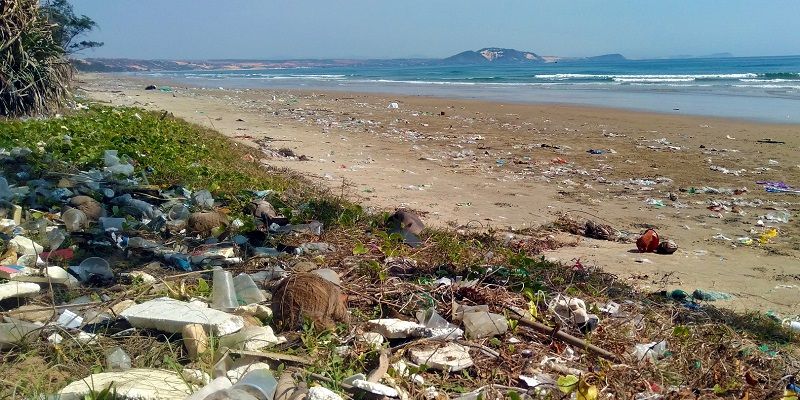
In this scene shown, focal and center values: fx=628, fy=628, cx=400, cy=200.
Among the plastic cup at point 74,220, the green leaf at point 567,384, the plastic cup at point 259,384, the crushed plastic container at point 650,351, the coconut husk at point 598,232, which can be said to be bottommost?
the coconut husk at point 598,232

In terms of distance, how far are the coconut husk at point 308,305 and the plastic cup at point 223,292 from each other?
10.2 inches

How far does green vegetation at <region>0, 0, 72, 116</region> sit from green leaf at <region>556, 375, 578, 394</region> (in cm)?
889

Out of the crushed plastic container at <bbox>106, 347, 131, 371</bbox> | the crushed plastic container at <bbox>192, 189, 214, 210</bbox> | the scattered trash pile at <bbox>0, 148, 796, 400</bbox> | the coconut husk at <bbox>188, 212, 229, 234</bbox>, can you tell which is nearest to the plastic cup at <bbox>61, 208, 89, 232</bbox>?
the scattered trash pile at <bbox>0, 148, 796, 400</bbox>

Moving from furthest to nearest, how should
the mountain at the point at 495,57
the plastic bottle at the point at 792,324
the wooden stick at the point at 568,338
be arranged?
the mountain at the point at 495,57 < the plastic bottle at the point at 792,324 < the wooden stick at the point at 568,338

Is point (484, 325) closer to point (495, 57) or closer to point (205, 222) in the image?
point (205, 222)

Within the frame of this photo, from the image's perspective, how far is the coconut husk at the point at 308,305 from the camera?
266 cm

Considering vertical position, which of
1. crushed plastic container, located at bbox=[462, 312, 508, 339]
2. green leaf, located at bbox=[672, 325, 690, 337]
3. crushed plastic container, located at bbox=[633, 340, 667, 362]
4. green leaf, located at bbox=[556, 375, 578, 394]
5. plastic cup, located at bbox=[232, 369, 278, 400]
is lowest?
crushed plastic container, located at bbox=[633, 340, 667, 362]

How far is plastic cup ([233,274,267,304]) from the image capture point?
3.00 m

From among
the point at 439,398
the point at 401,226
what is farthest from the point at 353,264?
the point at 439,398

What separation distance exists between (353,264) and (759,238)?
3.75 m

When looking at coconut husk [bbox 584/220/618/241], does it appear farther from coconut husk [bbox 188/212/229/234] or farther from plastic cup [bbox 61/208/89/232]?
plastic cup [bbox 61/208/89/232]

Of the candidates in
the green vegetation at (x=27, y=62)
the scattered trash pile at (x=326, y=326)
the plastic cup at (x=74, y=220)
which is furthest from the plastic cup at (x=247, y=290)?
the green vegetation at (x=27, y=62)

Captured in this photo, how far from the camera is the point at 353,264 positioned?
352 cm

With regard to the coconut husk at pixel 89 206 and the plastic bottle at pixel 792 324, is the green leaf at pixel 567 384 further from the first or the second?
the coconut husk at pixel 89 206
